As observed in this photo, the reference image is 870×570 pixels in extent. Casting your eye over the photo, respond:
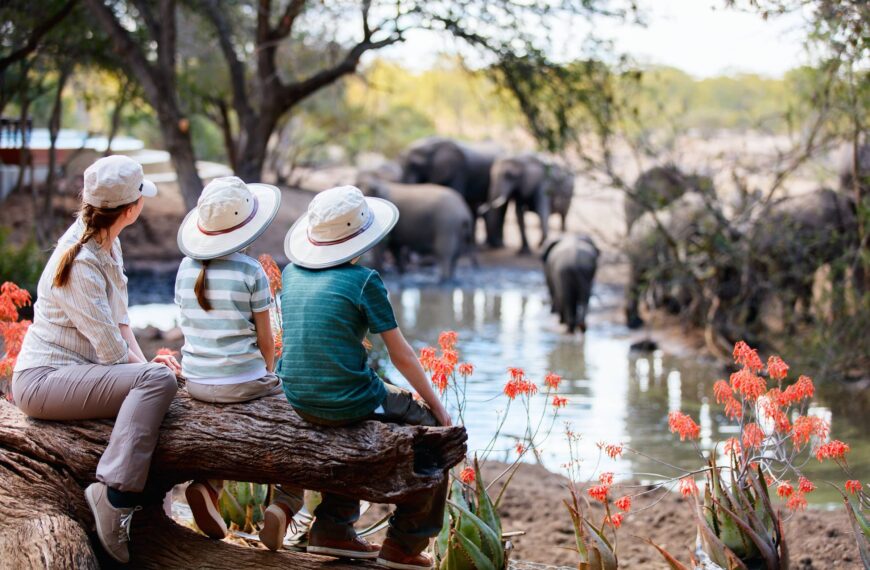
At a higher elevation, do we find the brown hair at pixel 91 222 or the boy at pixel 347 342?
the brown hair at pixel 91 222

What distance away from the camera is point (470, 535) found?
4.18m

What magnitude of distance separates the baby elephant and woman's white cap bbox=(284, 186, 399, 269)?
9.74m

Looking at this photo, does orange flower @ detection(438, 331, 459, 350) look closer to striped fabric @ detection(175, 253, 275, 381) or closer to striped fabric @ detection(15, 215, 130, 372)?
striped fabric @ detection(175, 253, 275, 381)

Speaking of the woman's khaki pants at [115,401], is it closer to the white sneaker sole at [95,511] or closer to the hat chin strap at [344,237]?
the white sneaker sole at [95,511]

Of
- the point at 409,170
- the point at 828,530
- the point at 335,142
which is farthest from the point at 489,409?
the point at 335,142

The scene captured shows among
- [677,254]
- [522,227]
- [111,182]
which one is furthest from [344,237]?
[522,227]

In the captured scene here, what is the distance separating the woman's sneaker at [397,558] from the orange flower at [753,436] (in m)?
1.31

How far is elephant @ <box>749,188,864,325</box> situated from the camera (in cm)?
1052

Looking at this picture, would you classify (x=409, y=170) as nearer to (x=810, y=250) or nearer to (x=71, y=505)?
(x=810, y=250)

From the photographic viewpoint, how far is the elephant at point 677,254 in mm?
11414

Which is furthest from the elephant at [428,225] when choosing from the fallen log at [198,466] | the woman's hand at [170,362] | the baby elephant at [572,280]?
the fallen log at [198,466]

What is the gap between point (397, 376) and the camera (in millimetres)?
8461

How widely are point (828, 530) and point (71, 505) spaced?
12.7 feet

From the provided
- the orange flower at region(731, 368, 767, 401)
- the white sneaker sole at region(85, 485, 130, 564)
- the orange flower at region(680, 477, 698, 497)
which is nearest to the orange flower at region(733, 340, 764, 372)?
the orange flower at region(731, 368, 767, 401)
